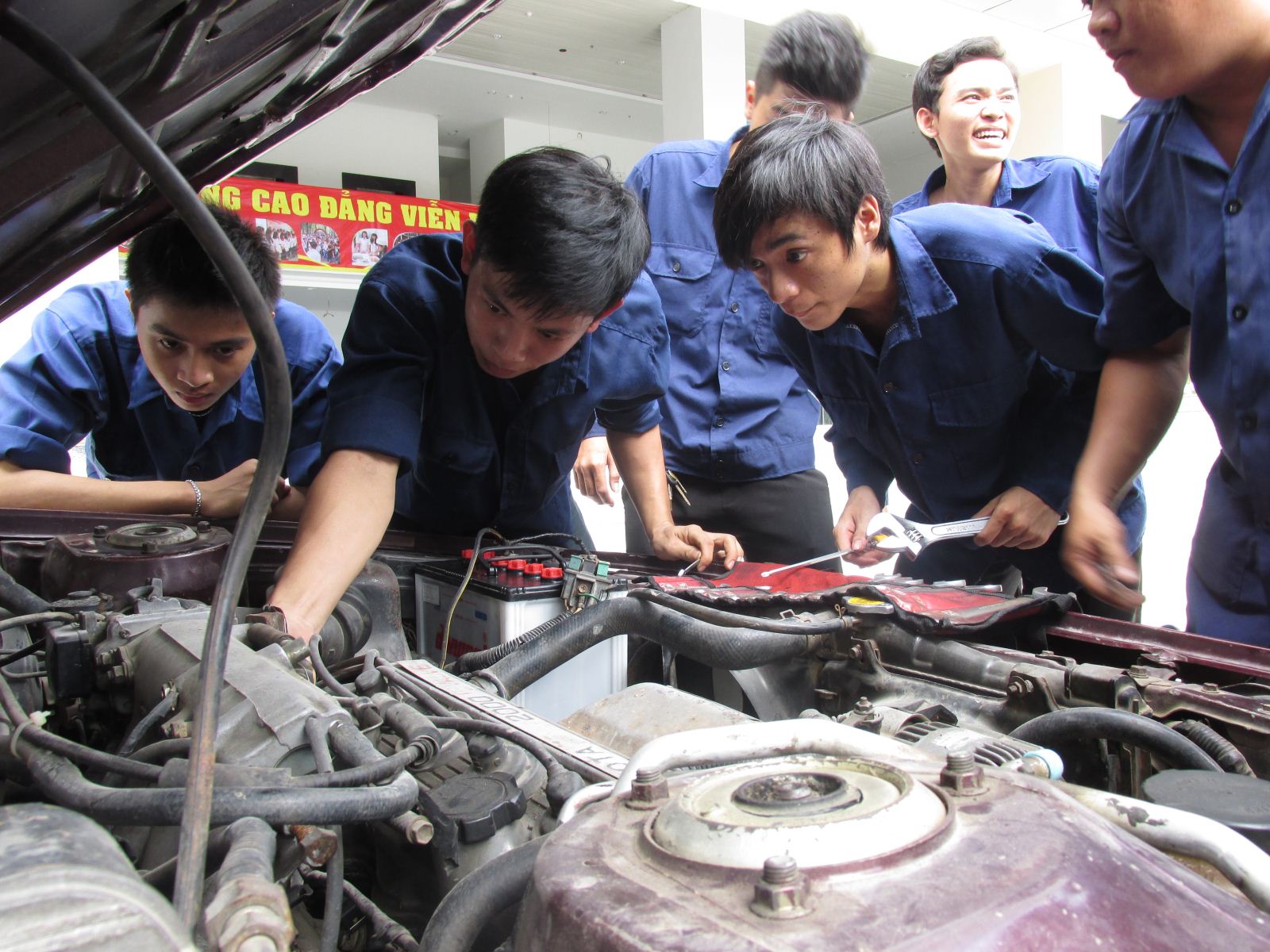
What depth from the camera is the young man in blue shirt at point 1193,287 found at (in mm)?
1171

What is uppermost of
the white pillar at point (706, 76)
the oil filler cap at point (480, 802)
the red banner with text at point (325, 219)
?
the white pillar at point (706, 76)

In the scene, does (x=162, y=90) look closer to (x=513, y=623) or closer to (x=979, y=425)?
(x=513, y=623)

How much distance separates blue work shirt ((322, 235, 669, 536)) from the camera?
1485 millimetres

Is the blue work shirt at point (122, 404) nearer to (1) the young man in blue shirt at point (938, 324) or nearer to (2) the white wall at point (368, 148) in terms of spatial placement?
(1) the young man in blue shirt at point (938, 324)

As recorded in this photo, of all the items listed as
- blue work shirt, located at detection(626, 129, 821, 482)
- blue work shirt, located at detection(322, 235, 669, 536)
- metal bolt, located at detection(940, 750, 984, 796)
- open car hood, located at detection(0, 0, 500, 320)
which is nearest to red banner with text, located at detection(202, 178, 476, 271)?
blue work shirt, located at detection(626, 129, 821, 482)

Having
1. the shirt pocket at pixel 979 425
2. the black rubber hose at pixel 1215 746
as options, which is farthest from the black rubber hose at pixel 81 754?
the shirt pocket at pixel 979 425

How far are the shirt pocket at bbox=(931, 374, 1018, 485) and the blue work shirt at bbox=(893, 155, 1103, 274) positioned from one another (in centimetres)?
73

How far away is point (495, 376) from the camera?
64.7 inches

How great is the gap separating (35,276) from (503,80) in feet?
21.3

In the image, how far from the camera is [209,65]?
71 cm

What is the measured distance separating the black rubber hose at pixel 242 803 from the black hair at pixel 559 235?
91cm

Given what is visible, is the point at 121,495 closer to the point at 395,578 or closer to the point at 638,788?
the point at 395,578

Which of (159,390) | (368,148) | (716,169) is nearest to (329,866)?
(159,390)

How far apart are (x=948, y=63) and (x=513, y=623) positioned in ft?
6.47
